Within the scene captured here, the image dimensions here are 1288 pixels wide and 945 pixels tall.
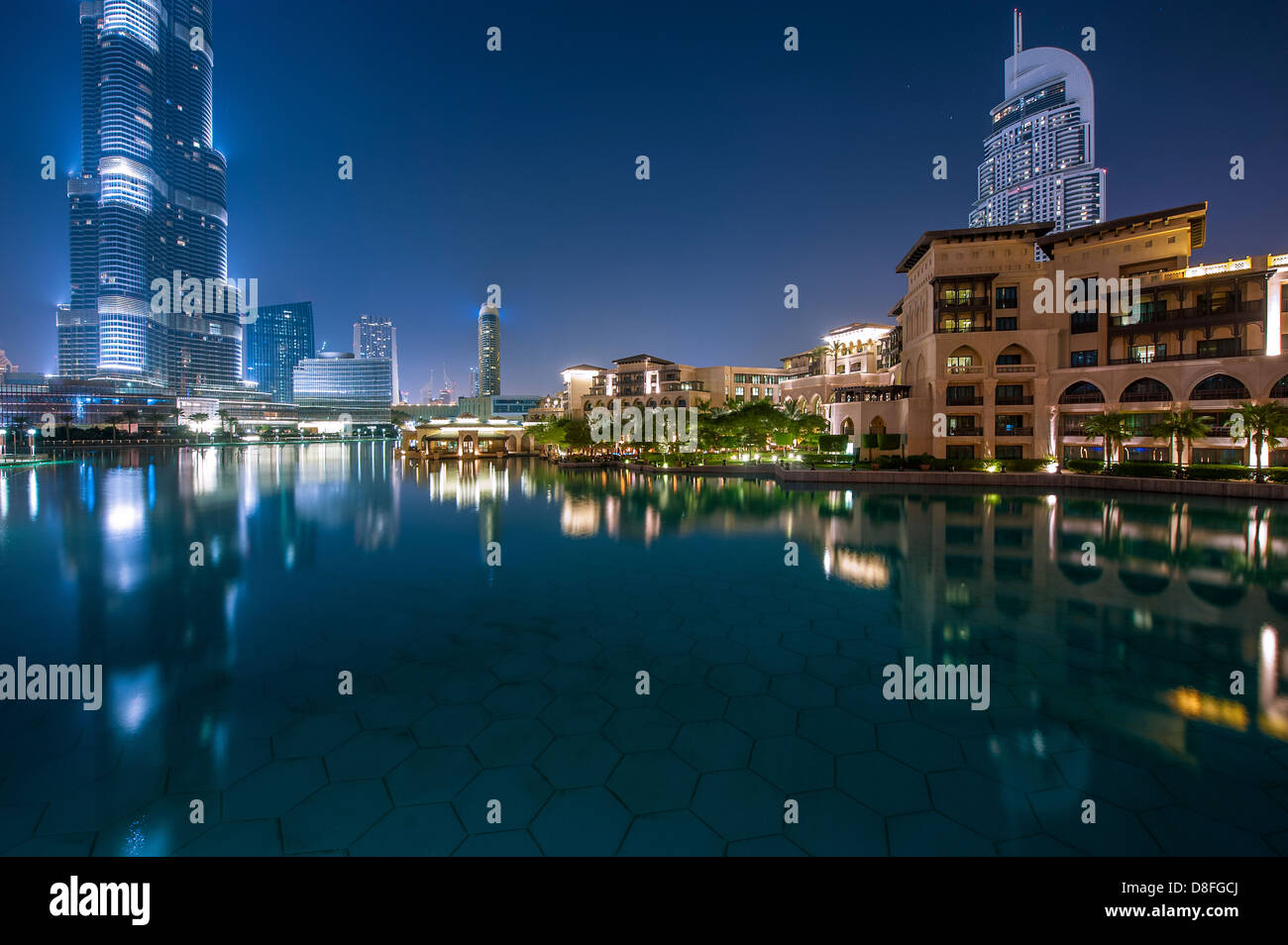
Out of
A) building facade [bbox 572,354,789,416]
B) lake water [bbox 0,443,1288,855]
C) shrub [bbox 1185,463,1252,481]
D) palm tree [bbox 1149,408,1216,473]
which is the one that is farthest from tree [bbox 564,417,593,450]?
shrub [bbox 1185,463,1252,481]

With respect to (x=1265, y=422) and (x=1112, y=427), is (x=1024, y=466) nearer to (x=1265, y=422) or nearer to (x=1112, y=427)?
(x=1112, y=427)

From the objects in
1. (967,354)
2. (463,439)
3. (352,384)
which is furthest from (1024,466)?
(352,384)

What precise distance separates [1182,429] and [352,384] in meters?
181

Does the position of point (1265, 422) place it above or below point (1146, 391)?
below

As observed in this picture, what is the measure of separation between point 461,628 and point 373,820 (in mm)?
4469

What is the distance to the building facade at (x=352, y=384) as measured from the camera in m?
164

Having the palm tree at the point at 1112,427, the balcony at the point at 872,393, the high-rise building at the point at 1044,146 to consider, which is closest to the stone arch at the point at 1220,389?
the palm tree at the point at 1112,427

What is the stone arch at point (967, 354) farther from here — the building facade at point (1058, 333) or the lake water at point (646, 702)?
the lake water at point (646, 702)

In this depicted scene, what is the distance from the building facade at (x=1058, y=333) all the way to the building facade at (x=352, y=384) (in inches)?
6301

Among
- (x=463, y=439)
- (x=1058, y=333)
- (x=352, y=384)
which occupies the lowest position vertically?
(x=463, y=439)

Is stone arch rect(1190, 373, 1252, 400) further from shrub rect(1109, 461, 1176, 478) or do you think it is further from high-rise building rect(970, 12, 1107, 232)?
high-rise building rect(970, 12, 1107, 232)

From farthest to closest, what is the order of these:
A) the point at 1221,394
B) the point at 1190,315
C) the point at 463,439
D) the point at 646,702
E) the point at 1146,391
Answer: the point at 463,439 → the point at 1146,391 → the point at 1190,315 → the point at 1221,394 → the point at 646,702

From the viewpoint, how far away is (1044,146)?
509 feet

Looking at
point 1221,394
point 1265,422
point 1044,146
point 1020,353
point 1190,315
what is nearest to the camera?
point 1265,422
